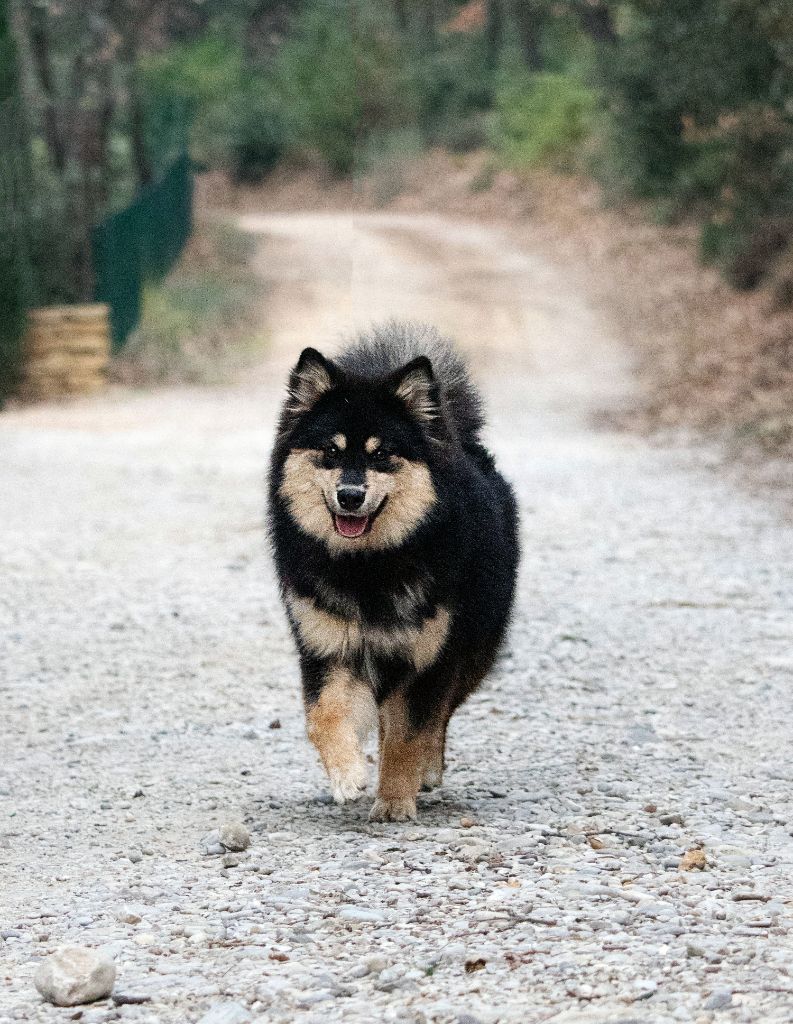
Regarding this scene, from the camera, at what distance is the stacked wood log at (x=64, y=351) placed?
20.2 meters

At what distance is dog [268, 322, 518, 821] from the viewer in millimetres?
5574

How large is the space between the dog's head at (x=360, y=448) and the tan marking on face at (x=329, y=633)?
236 mm

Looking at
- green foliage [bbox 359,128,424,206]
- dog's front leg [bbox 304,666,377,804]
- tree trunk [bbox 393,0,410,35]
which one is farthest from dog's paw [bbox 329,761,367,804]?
tree trunk [bbox 393,0,410,35]

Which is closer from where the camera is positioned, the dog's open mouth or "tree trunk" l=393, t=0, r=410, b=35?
the dog's open mouth

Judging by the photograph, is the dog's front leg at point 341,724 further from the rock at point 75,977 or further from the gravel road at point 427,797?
the rock at point 75,977

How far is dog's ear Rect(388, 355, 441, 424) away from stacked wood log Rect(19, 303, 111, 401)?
15077 millimetres

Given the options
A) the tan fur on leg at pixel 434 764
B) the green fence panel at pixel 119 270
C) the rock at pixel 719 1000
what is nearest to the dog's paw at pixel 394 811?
the tan fur on leg at pixel 434 764

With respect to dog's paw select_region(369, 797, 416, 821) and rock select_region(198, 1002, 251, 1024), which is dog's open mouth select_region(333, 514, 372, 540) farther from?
rock select_region(198, 1002, 251, 1024)

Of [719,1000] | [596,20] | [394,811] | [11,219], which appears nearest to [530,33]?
[596,20]

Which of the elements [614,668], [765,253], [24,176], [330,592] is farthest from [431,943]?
[765,253]

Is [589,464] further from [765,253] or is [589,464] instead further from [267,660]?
[765,253]

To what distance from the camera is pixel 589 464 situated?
51.3 feet

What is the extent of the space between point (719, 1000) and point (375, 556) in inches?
86.9

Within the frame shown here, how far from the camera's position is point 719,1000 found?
157 inches
